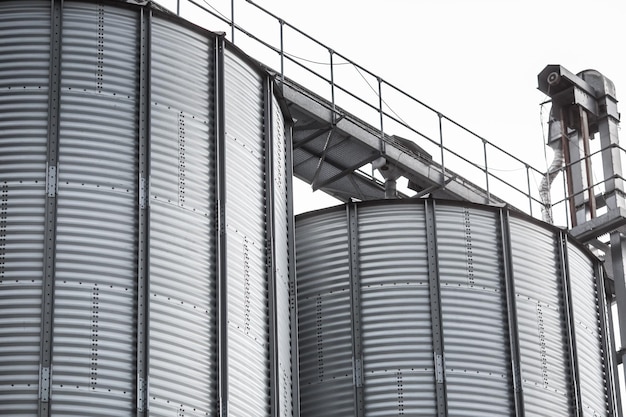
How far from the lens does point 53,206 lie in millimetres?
29594

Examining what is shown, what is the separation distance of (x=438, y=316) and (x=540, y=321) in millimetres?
3122

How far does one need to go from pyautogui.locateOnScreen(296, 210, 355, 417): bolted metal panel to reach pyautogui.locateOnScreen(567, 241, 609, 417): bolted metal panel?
21.8 feet

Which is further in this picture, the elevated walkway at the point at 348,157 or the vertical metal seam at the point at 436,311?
the elevated walkway at the point at 348,157

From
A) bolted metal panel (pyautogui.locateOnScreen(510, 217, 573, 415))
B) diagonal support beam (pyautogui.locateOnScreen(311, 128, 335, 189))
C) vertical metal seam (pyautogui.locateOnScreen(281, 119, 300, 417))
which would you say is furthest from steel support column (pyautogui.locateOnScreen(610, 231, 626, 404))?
vertical metal seam (pyautogui.locateOnScreen(281, 119, 300, 417))

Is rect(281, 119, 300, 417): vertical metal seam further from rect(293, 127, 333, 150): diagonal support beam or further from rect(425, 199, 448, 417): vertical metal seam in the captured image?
rect(425, 199, 448, 417): vertical metal seam

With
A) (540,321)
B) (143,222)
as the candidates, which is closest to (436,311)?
(540,321)

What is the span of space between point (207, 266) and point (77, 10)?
21.8ft

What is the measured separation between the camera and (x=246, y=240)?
3253 centimetres

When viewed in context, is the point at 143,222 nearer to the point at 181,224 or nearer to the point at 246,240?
the point at 181,224

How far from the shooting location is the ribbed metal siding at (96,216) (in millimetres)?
28156

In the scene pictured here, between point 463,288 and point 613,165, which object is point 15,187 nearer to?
point 463,288

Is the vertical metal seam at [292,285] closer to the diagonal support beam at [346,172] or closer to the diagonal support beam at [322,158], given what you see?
the diagonal support beam at [322,158]

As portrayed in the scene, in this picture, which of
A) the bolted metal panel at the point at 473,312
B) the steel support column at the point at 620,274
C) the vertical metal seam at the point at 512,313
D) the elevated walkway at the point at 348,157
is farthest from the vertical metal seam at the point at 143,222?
the steel support column at the point at 620,274

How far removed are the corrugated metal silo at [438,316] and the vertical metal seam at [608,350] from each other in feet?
0.92
